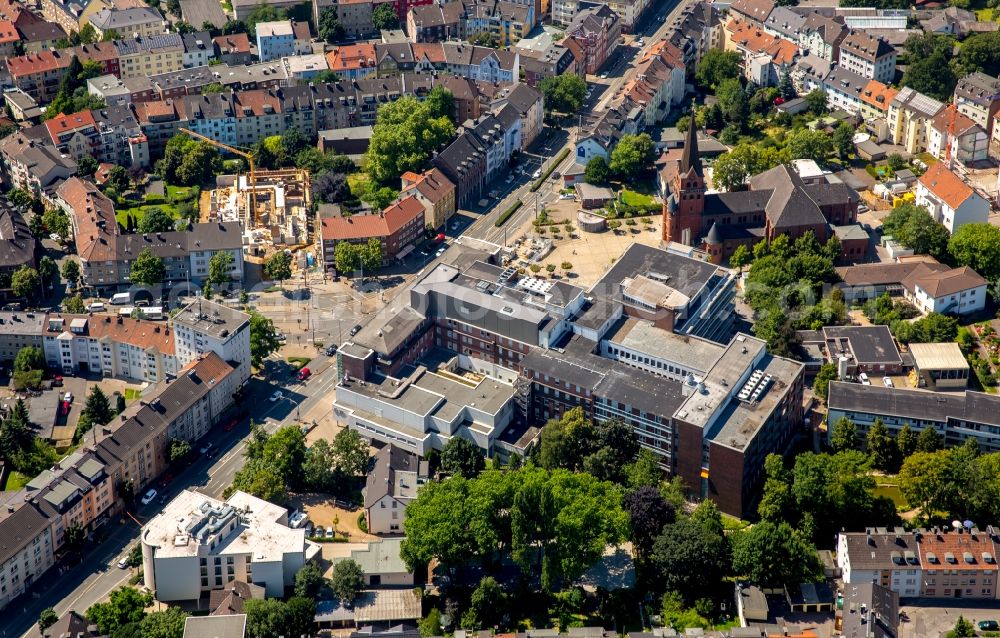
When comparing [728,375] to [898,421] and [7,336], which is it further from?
[7,336]

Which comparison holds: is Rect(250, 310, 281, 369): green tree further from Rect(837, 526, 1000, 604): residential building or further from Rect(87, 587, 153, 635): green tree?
Rect(837, 526, 1000, 604): residential building

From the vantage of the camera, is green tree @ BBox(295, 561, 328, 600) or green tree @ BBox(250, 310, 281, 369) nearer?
green tree @ BBox(295, 561, 328, 600)

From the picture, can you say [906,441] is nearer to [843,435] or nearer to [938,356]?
[843,435]

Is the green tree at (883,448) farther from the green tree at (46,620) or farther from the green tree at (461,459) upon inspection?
the green tree at (46,620)

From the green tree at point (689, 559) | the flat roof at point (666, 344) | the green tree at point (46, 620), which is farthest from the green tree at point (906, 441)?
the green tree at point (46, 620)

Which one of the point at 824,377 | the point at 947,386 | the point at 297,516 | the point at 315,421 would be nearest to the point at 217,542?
the point at 297,516

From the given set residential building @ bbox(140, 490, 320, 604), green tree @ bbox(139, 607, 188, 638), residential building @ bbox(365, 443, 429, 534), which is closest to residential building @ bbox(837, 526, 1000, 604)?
residential building @ bbox(365, 443, 429, 534)
